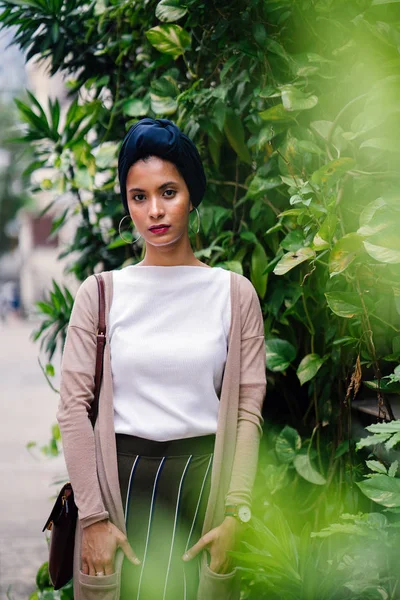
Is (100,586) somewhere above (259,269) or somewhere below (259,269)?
below

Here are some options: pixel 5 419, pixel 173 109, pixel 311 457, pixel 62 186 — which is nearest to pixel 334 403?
pixel 311 457

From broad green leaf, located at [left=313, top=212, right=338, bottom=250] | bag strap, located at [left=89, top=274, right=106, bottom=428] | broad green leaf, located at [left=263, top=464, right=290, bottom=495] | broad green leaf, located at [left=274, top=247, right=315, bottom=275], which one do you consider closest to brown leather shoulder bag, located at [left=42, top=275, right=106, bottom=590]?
bag strap, located at [left=89, top=274, right=106, bottom=428]

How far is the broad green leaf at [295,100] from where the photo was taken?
6.87ft

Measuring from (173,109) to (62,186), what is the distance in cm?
88

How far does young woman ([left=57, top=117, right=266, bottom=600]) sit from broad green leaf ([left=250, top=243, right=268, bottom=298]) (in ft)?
1.99

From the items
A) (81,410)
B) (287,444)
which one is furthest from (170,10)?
(287,444)

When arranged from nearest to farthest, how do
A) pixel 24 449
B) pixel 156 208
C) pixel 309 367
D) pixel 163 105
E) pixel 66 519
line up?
pixel 156 208, pixel 66 519, pixel 309 367, pixel 163 105, pixel 24 449

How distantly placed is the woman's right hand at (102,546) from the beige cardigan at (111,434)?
21mm

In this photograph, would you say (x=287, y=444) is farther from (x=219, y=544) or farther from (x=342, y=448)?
(x=219, y=544)

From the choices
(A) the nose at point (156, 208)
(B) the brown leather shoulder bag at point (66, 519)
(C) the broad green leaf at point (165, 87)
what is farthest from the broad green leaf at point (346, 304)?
(C) the broad green leaf at point (165, 87)

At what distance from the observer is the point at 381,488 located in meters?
1.72

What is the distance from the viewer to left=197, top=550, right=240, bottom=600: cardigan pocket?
1942mm

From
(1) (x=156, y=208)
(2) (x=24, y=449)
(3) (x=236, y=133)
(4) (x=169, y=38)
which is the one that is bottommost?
(2) (x=24, y=449)

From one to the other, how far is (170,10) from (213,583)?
1724mm
